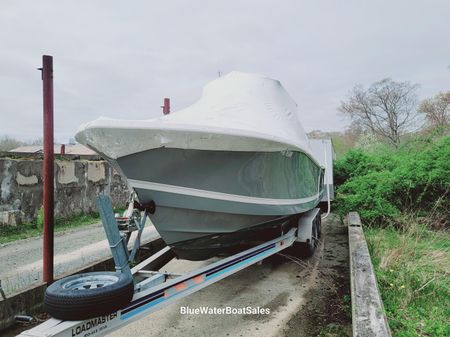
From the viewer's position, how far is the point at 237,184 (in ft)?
10.3

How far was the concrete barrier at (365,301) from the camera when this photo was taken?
7.11 feet

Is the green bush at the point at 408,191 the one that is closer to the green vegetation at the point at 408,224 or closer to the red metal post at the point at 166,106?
the green vegetation at the point at 408,224

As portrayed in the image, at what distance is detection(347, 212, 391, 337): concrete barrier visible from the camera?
2.17 m

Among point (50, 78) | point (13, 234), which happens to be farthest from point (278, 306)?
point (13, 234)

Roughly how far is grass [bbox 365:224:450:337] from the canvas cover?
1.57m

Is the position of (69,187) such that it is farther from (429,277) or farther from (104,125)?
(429,277)

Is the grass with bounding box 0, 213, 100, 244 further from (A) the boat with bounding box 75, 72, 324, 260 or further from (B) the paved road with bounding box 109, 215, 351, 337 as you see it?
(A) the boat with bounding box 75, 72, 324, 260

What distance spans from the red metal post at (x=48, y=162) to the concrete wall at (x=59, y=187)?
4.01 m

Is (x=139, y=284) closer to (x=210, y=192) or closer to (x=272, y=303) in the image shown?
(x=210, y=192)

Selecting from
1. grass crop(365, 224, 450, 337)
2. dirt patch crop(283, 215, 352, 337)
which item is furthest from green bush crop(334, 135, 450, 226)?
dirt patch crop(283, 215, 352, 337)

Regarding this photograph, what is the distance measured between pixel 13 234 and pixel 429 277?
6547mm

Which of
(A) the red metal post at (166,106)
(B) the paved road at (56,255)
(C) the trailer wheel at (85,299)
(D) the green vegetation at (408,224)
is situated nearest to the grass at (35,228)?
(B) the paved road at (56,255)

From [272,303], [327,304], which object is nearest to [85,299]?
[272,303]

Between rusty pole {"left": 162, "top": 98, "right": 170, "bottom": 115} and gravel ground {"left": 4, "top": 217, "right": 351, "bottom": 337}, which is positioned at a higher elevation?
rusty pole {"left": 162, "top": 98, "right": 170, "bottom": 115}
